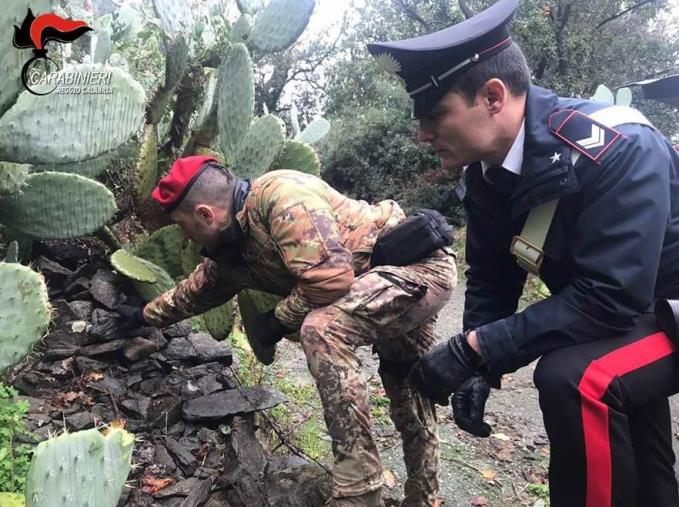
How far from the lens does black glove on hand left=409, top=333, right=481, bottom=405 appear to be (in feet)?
6.04

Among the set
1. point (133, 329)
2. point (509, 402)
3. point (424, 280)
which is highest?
point (424, 280)

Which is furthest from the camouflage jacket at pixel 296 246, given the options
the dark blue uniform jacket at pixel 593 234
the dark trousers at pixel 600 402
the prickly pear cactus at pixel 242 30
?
the prickly pear cactus at pixel 242 30

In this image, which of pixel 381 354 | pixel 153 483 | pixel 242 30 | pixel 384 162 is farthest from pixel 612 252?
pixel 384 162

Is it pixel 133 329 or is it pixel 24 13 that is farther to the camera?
pixel 133 329

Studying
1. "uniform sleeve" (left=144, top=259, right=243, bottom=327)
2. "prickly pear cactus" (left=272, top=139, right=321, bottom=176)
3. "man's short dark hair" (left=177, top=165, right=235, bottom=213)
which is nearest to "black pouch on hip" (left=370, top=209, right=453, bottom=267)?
"man's short dark hair" (left=177, top=165, right=235, bottom=213)

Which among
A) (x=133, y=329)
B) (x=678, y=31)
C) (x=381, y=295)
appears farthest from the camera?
(x=678, y=31)

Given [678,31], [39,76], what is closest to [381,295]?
[39,76]

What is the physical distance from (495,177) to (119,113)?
5.67 feet

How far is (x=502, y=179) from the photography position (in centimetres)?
187

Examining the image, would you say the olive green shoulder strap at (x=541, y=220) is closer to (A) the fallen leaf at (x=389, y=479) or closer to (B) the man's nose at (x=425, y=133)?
(B) the man's nose at (x=425, y=133)

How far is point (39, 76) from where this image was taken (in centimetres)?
264

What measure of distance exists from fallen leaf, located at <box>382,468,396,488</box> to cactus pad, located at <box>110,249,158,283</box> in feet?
5.19

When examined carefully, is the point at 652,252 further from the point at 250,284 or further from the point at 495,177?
the point at 250,284

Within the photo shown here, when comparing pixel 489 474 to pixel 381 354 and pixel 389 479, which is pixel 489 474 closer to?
pixel 389 479
